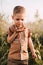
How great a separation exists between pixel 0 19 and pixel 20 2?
33 centimetres

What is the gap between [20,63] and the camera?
2174mm

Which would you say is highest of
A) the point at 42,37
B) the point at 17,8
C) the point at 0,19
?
the point at 17,8

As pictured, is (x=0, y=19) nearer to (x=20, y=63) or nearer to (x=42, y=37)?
(x=42, y=37)

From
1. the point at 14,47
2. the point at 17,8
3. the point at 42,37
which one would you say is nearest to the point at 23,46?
the point at 14,47

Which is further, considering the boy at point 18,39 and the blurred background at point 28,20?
the blurred background at point 28,20

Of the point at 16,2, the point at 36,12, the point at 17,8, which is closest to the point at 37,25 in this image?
the point at 36,12

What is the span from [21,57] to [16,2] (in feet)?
4.78

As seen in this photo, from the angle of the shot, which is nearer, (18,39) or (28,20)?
(18,39)

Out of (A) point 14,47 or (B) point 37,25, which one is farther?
(B) point 37,25

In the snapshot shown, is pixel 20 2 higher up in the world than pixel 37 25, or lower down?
higher up

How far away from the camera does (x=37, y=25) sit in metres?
3.44

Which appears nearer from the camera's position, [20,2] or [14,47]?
[14,47]

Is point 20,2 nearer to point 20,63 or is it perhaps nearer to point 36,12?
point 36,12

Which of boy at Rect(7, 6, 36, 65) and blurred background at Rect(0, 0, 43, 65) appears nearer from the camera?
boy at Rect(7, 6, 36, 65)
